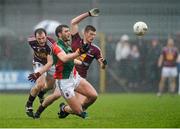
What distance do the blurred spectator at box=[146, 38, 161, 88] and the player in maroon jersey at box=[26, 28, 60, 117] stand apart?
1481 cm

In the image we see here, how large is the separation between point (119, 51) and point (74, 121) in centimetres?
1710

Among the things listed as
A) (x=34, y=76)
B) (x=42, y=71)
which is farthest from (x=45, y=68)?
(x=34, y=76)

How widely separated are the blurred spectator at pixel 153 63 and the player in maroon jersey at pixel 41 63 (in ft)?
48.6

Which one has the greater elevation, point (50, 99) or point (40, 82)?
point (40, 82)

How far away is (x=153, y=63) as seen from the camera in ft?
108

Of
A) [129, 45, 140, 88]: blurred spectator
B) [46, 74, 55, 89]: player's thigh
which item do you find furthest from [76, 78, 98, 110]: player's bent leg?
[129, 45, 140, 88]: blurred spectator

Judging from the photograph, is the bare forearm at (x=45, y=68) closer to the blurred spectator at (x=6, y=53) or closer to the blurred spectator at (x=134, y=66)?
the blurred spectator at (x=6, y=53)

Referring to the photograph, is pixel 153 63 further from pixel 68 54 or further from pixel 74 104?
pixel 68 54

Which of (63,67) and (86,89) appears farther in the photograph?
(86,89)

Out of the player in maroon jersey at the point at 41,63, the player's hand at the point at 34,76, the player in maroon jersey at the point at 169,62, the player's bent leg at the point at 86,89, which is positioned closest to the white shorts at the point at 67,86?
the player's bent leg at the point at 86,89

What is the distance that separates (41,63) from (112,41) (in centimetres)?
1528

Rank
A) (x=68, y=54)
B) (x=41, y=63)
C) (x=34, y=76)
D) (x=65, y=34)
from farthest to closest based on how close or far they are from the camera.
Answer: (x=41, y=63) → (x=34, y=76) → (x=65, y=34) → (x=68, y=54)

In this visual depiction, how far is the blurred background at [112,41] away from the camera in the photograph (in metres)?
32.8

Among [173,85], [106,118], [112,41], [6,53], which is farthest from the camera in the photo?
[112,41]
